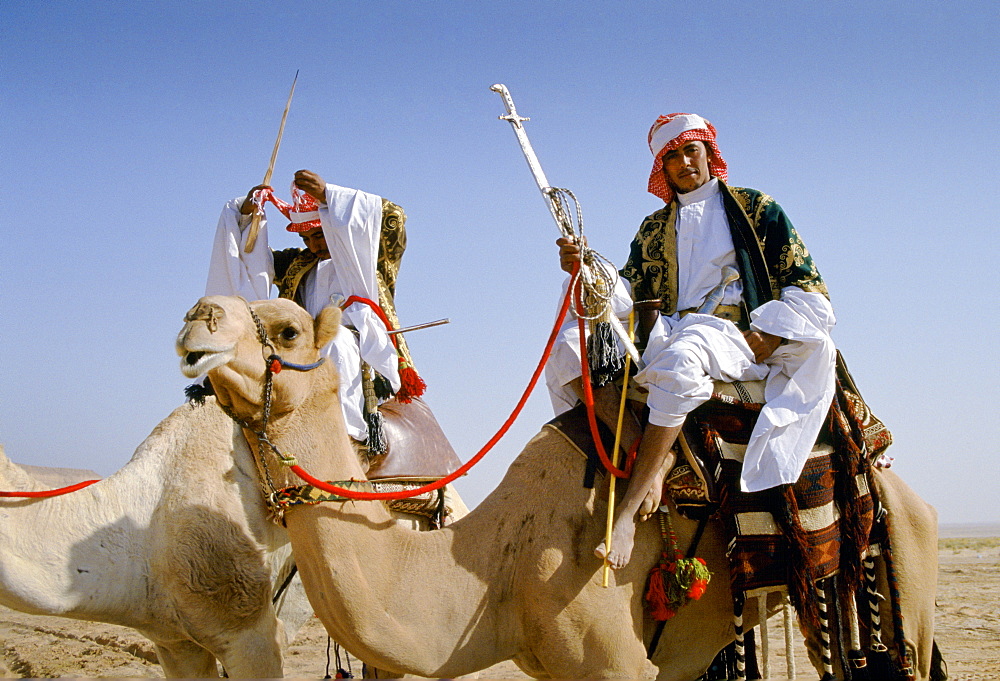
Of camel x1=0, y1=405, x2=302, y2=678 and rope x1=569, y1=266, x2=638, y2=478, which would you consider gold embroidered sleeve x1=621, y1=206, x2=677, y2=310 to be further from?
camel x1=0, y1=405, x2=302, y2=678

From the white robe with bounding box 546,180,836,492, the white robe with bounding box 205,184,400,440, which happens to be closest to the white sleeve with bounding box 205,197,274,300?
the white robe with bounding box 205,184,400,440

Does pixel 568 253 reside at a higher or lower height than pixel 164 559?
higher

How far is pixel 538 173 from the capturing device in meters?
3.95

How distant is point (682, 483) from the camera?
369 centimetres

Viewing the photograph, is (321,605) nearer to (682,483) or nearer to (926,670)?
(682,483)

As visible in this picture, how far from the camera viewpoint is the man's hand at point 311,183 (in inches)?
205

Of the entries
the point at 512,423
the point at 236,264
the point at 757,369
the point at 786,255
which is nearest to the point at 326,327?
the point at 512,423

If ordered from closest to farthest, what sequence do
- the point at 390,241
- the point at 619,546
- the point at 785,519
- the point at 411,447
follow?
1. the point at 619,546
2. the point at 785,519
3. the point at 411,447
4. the point at 390,241

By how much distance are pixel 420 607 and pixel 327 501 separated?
1.83ft

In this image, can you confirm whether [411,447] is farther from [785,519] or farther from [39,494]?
[785,519]

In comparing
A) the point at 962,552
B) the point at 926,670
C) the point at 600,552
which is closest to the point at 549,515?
Answer: the point at 600,552

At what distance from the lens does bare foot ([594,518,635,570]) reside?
3365 mm

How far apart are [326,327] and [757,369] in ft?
6.39

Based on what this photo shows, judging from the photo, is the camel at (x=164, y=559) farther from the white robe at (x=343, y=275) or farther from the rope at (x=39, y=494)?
the white robe at (x=343, y=275)
